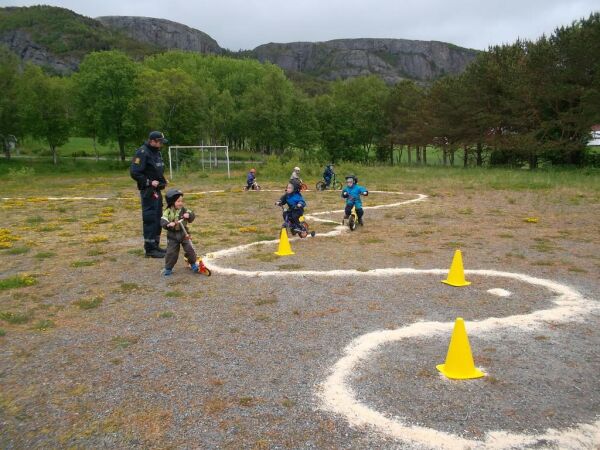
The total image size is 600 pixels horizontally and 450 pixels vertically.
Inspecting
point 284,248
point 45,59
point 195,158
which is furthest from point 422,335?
point 45,59

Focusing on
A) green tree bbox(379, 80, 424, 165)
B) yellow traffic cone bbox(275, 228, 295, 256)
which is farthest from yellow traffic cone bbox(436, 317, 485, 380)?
green tree bbox(379, 80, 424, 165)

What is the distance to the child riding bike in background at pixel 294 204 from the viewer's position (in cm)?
1238

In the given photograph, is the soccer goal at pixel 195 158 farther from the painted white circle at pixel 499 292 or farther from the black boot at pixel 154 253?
the painted white circle at pixel 499 292

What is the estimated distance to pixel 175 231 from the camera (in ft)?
29.0

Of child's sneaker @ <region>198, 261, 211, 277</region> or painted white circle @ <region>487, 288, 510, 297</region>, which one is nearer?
painted white circle @ <region>487, 288, 510, 297</region>

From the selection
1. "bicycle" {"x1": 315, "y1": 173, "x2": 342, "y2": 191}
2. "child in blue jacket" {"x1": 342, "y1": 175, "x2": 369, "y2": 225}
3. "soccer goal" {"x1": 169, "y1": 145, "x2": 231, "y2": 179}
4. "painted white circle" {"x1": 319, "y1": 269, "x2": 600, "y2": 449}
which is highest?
"soccer goal" {"x1": 169, "y1": 145, "x2": 231, "y2": 179}

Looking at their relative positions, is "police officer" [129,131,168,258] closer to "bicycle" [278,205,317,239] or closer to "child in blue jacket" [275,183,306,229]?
"child in blue jacket" [275,183,306,229]

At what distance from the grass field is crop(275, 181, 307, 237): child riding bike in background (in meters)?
0.71

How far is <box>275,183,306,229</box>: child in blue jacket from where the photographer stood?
12.4m

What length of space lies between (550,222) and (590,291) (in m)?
7.55

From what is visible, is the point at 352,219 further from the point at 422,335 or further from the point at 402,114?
the point at 402,114

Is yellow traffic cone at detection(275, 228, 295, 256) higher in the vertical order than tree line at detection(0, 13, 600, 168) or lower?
lower

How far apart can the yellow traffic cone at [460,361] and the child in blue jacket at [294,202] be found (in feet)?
25.4

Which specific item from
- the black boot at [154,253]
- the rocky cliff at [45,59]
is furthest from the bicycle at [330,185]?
the rocky cliff at [45,59]
